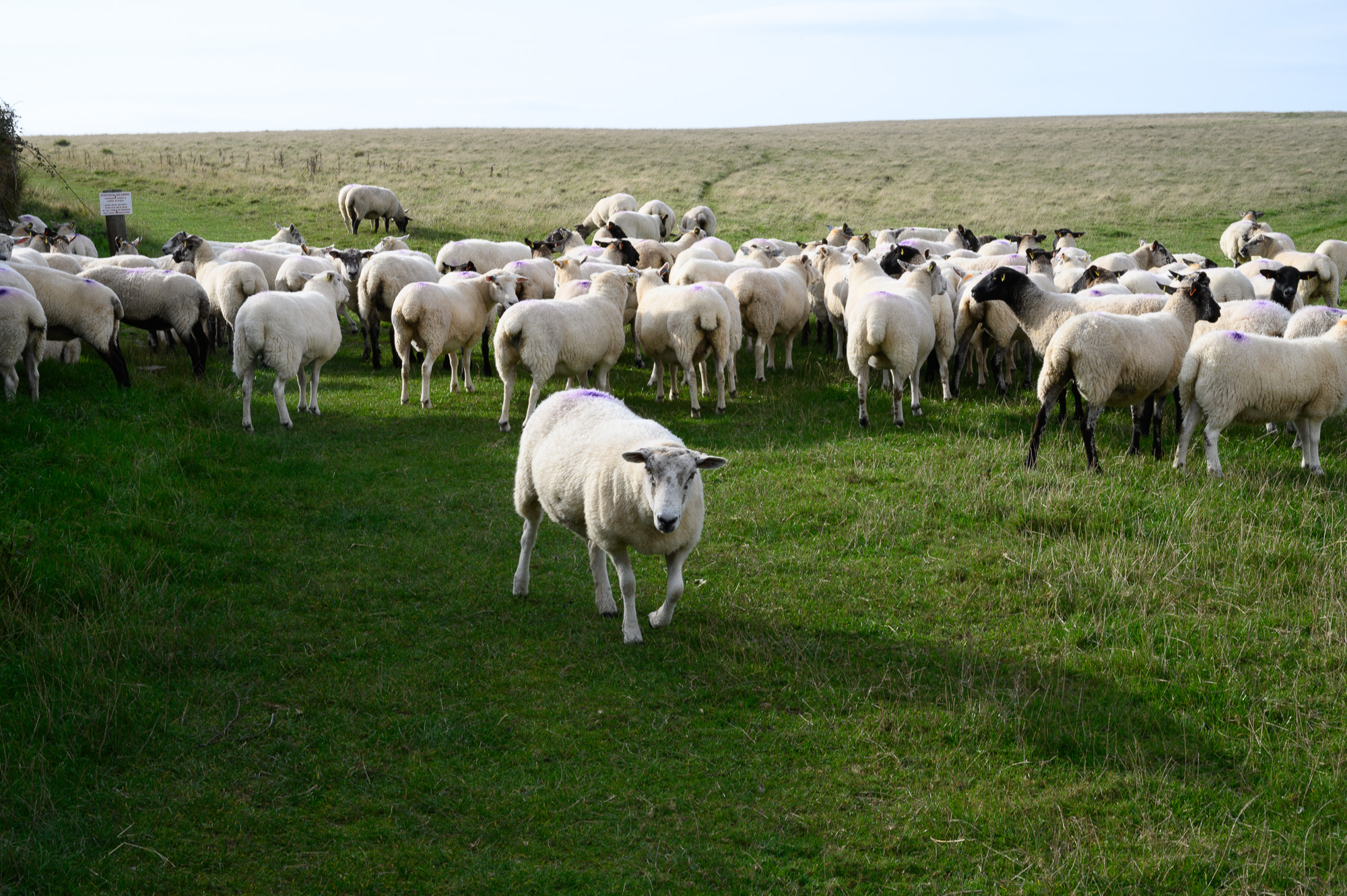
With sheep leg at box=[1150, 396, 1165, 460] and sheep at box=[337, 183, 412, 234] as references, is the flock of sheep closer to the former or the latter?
sheep leg at box=[1150, 396, 1165, 460]

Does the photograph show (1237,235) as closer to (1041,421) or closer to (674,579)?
(1041,421)

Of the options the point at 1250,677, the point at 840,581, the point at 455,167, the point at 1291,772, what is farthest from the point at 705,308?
the point at 455,167

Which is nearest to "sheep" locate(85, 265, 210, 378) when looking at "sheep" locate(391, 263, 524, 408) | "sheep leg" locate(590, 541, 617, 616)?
"sheep" locate(391, 263, 524, 408)

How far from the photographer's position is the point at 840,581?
7.50 meters

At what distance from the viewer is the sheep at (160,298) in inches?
530

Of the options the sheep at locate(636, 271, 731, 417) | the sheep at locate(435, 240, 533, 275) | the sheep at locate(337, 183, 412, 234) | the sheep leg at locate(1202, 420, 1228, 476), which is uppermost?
the sheep at locate(337, 183, 412, 234)

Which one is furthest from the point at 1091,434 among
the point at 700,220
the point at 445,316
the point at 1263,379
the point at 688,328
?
the point at 700,220

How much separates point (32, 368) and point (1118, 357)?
11584 millimetres

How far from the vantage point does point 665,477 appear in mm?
5742

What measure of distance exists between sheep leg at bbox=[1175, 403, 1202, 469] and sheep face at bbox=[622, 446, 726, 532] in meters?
6.03

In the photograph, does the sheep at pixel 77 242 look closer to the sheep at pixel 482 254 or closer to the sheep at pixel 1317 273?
the sheep at pixel 482 254

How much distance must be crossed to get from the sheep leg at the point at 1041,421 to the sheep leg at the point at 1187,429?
1203mm

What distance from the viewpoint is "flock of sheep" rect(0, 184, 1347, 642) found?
6816 millimetres

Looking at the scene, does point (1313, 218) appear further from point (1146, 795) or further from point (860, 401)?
point (1146, 795)
